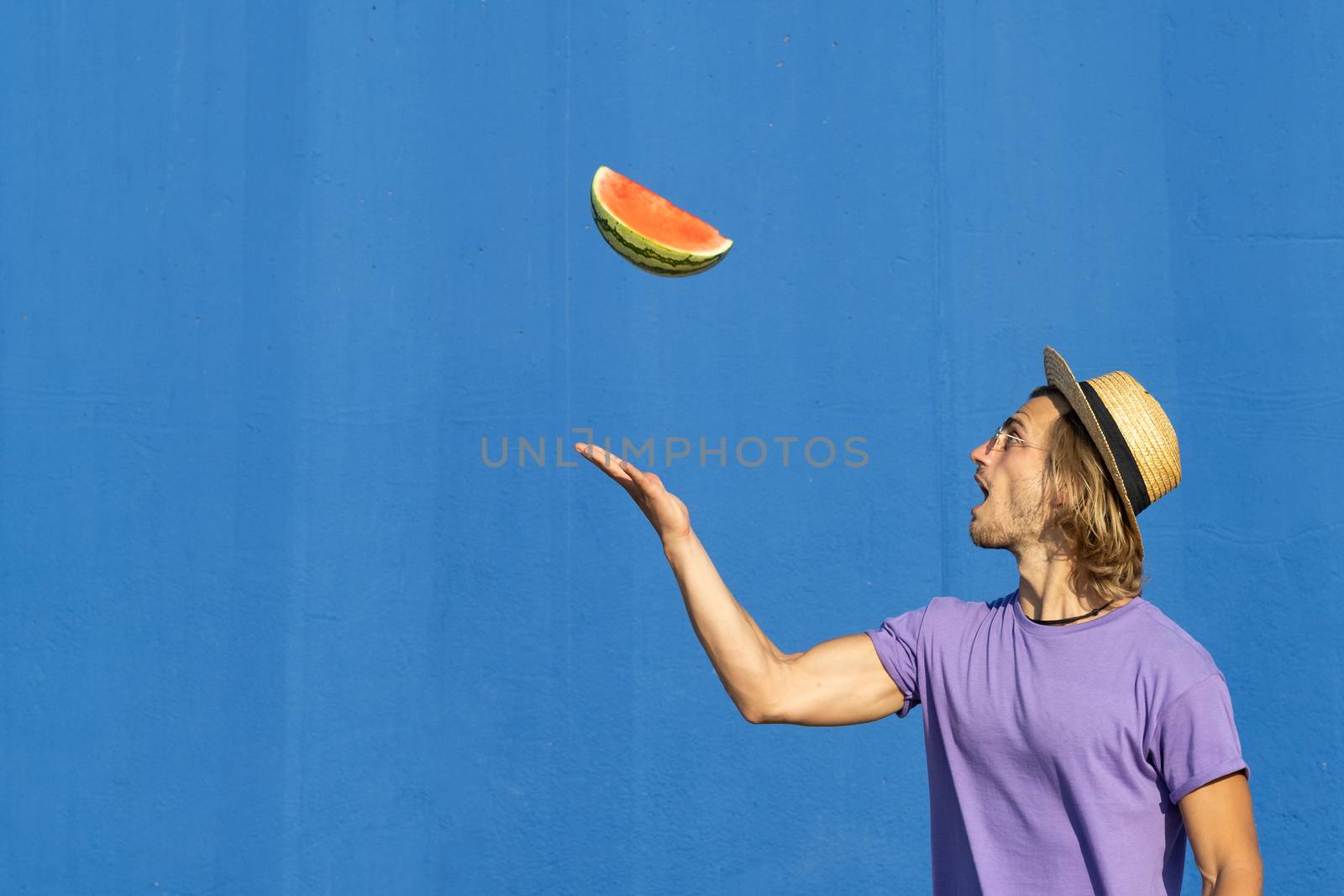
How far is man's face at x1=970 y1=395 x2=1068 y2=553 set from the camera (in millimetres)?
2117

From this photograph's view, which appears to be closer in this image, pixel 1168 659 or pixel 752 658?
pixel 1168 659

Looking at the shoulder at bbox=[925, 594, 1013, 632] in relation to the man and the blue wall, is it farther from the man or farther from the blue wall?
the blue wall

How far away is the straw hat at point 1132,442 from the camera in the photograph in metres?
2.05

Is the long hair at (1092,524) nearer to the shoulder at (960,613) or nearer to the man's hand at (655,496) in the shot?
the shoulder at (960,613)

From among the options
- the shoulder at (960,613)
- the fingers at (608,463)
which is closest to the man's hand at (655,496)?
the fingers at (608,463)

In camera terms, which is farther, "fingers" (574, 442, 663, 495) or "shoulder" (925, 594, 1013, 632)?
"shoulder" (925, 594, 1013, 632)

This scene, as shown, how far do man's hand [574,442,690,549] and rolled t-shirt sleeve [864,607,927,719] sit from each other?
411mm

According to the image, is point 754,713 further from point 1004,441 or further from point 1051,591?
point 1004,441

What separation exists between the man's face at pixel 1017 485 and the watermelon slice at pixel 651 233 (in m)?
0.67

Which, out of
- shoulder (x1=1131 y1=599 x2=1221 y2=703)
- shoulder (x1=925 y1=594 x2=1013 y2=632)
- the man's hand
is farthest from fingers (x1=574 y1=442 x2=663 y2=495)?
shoulder (x1=1131 y1=599 x2=1221 y2=703)

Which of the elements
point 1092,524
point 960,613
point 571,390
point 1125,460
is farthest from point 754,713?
point 571,390

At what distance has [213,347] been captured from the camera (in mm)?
3684

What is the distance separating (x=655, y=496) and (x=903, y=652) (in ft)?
1.78

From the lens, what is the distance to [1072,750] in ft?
6.24
